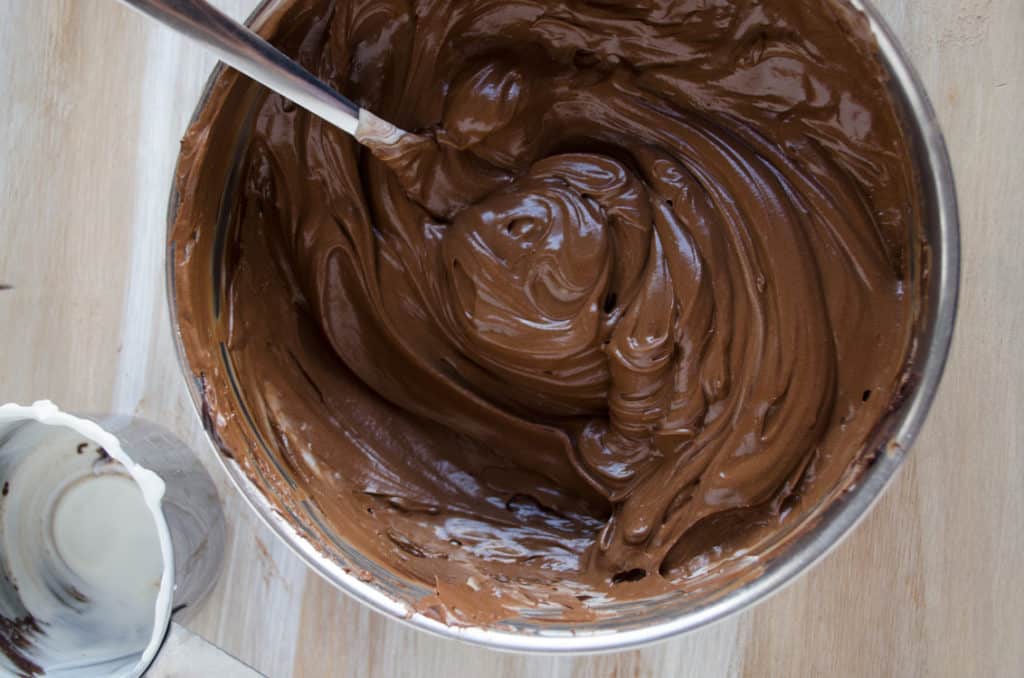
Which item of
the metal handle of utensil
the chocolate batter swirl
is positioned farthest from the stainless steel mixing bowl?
the metal handle of utensil

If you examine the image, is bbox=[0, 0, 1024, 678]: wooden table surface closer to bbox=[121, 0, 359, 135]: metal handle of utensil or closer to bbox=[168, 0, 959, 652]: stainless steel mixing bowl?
bbox=[168, 0, 959, 652]: stainless steel mixing bowl

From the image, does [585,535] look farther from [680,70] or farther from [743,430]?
[680,70]

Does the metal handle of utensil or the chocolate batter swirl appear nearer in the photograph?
the metal handle of utensil

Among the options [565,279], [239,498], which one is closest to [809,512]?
[565,279]

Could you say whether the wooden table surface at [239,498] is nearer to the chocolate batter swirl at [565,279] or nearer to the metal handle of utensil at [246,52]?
the chocolate batter swirl at [565,279]

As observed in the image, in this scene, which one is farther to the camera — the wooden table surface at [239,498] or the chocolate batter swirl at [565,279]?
the wooden table surface at [239,498]

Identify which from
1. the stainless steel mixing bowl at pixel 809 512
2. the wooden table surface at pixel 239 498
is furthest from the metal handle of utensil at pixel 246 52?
the wooden table surface at pixel 239 498
